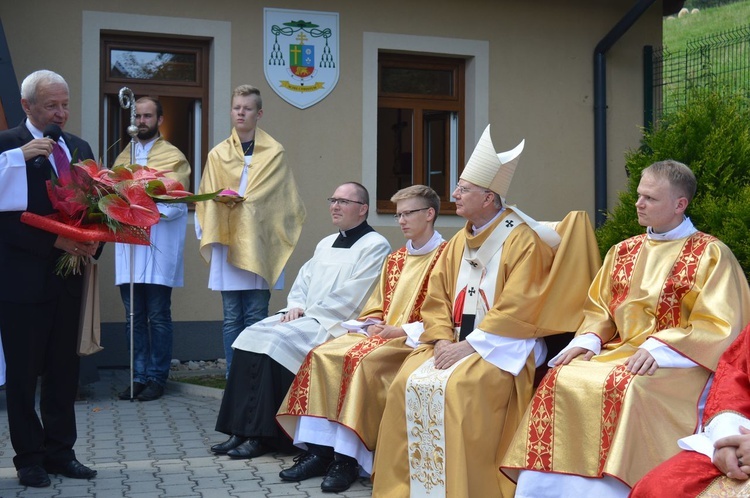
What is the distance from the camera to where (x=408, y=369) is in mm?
5535

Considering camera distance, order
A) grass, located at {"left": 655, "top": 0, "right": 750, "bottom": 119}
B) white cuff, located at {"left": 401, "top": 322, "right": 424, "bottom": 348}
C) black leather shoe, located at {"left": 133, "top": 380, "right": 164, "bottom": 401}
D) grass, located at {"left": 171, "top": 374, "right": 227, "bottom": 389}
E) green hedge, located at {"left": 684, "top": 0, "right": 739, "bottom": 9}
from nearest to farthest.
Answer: white cuff, located at {"left": 401, "top": 322, "right": 424, "bottom": 348} → black leather shoe, located at {"left": 133, "top": 380, "right": 164, "bottom": 401} → grass, located at {"left": 171, "top": 374, "right": 227, "bottom": 389} → grass, located at {"left": 655, "top": 0, "right": 750, "bottom": 119} → green hedge, located at {"left": 684, "top": 0, "right": 739, "bottom": 9}

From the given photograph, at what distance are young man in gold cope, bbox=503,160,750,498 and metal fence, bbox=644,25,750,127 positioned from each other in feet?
16.8

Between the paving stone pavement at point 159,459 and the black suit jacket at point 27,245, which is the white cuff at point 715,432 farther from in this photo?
the black suit jacket at point 27,245

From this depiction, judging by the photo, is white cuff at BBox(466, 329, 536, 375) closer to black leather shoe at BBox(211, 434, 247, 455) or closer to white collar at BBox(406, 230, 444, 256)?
white collar at BBox(406, 230, 444, 256)

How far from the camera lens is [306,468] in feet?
19.8

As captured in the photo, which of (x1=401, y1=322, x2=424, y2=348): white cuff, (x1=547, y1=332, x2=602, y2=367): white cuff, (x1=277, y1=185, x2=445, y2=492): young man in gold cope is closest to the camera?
(x1=547, y1=332, x2=602, y2=367): white cuff

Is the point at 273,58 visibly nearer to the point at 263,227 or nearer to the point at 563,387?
the point at 263,227

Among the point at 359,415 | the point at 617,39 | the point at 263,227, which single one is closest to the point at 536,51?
the point at 617,39

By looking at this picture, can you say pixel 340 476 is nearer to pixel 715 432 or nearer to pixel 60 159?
pixel 60 159

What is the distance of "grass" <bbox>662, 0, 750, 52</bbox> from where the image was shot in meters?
37.1

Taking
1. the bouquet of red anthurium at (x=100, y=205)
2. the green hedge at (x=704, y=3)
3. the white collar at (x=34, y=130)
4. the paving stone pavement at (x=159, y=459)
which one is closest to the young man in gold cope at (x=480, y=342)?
the paving stone pavement at (x=159, y=459)

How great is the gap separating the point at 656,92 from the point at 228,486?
25.1 feet

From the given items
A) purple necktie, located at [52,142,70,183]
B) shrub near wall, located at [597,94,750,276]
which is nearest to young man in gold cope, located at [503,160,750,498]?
shrub near wall, located at [597,94,750,276]

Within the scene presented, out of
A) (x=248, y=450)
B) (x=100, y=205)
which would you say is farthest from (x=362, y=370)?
(x=100, y=205)
